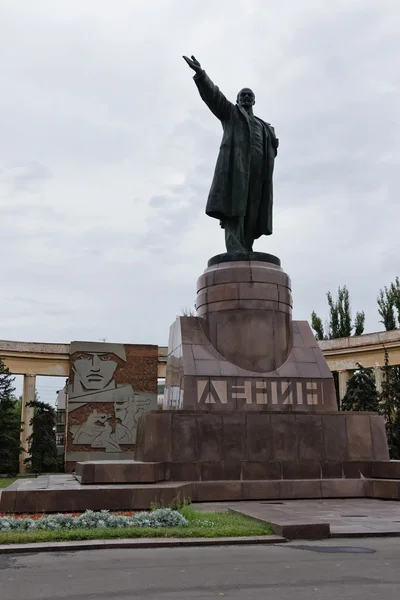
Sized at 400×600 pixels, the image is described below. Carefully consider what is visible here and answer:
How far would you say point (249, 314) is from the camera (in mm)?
13289

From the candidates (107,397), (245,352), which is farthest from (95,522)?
(107,397)

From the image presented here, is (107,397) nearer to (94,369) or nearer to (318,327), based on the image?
(94,369)

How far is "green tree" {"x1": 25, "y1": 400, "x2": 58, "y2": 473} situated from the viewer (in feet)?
102

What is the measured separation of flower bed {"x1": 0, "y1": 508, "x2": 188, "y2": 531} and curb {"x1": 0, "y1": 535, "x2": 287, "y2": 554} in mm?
692

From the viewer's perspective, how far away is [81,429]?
99.2ft

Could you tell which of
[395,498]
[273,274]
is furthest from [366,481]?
[273,274]

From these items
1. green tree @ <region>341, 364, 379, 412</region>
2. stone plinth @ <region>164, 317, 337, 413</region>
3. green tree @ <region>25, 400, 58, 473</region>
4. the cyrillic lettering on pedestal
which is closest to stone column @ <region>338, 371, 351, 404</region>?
green tree @ <region>341, 364, 379, 412</region>

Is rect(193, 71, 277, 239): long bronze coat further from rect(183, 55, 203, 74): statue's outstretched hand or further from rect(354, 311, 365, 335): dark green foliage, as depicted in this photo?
rect(354, 311, 365, 335): dark green foliage

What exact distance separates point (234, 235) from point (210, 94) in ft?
10.4

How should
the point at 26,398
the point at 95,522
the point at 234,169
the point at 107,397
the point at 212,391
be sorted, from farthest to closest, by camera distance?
the point at 26,398, the point at 107,397, the point at 234,169, the point at 212,391, the point at 95,522

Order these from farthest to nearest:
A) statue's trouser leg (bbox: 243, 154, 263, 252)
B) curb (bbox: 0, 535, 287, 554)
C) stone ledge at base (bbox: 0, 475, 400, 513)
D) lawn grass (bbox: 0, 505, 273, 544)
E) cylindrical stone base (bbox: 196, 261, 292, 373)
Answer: statue's trouser leg (bbox: 243, 154, 263, 252) < cylindrical stone base (bbox: 196, 261, 292, 373) < stone ledge at base (bbox: 0, 475, 400, 513) < lawn grass (bbox: 0, 505, 273, 544) < curb (bbox: 0, 535, 287, 554)

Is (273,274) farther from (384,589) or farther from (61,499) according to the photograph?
(384,589)

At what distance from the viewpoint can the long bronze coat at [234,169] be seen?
14.4 m

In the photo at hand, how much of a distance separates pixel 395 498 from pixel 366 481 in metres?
0.62
